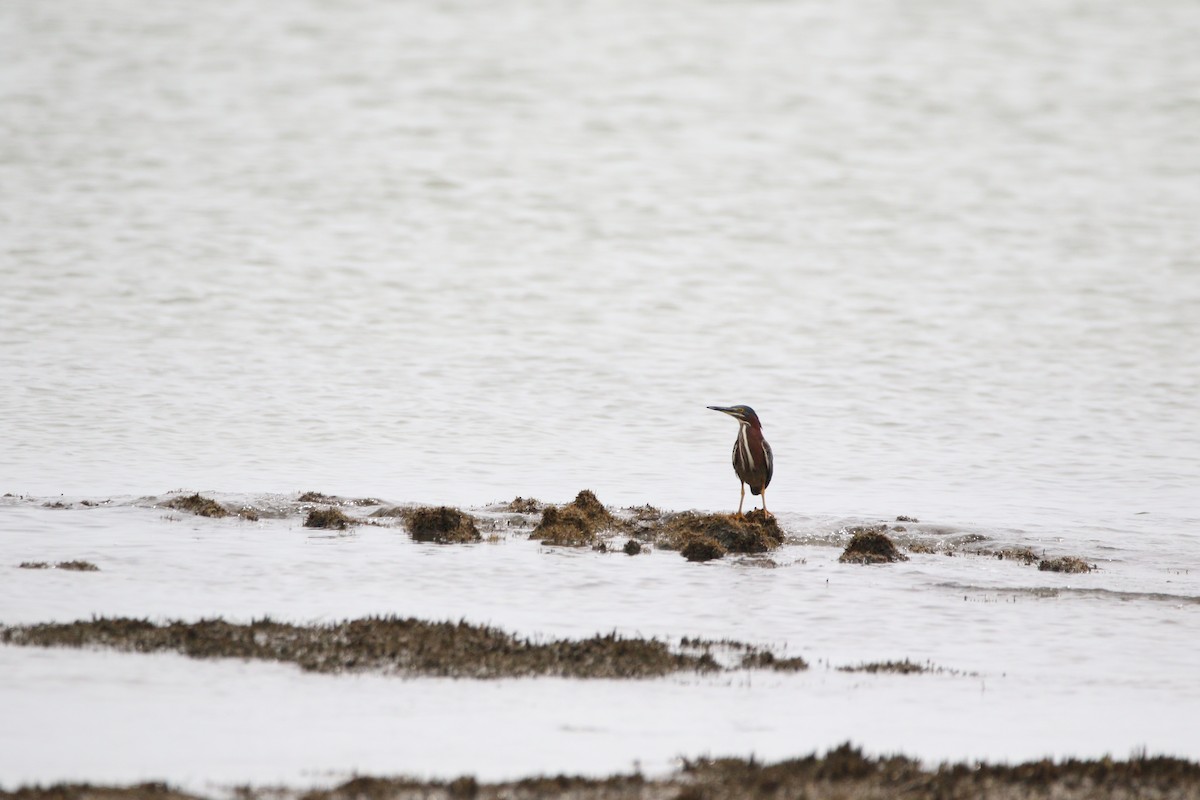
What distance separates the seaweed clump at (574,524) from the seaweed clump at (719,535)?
61 centimetres

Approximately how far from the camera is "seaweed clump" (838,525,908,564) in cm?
1265

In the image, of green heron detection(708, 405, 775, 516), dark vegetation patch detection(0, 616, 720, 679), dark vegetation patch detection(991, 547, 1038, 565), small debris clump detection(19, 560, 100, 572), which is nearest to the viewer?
dark vegetation patch detection(0, 616, 720, 679)

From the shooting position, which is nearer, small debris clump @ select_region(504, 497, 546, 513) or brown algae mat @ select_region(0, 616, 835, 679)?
brown algae mat @ select_region(0, 616, 835, 679)

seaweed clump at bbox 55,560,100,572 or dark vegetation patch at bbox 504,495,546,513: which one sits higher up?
dark vegetation patch at bbox 504,495,546,513

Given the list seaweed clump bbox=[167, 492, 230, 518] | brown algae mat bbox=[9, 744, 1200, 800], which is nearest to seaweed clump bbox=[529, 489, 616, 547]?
seaweed clump bbox=[167, 492, 230, 518]

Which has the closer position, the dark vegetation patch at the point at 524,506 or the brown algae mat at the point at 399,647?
the brown algae mat at the point at 399,647

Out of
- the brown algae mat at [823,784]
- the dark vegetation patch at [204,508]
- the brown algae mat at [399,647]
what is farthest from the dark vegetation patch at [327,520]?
the brown algae mat at [823,784]

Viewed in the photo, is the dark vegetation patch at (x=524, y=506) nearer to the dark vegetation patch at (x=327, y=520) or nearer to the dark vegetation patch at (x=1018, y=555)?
the dark vegetation patch at (x=327, y=520)

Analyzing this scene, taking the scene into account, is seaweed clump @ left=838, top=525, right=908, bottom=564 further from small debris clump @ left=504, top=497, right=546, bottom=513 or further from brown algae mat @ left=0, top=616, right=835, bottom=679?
brown algae mat @ left=0, top=616, right=835, bottom=679

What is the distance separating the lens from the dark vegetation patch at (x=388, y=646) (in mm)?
8531

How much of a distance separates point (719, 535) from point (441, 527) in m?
2.52

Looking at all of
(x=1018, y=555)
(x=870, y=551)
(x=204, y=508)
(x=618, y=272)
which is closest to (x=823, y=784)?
(x=870, y=551)

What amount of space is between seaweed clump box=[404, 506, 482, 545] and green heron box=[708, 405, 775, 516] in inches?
108

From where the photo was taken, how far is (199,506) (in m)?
13.6
